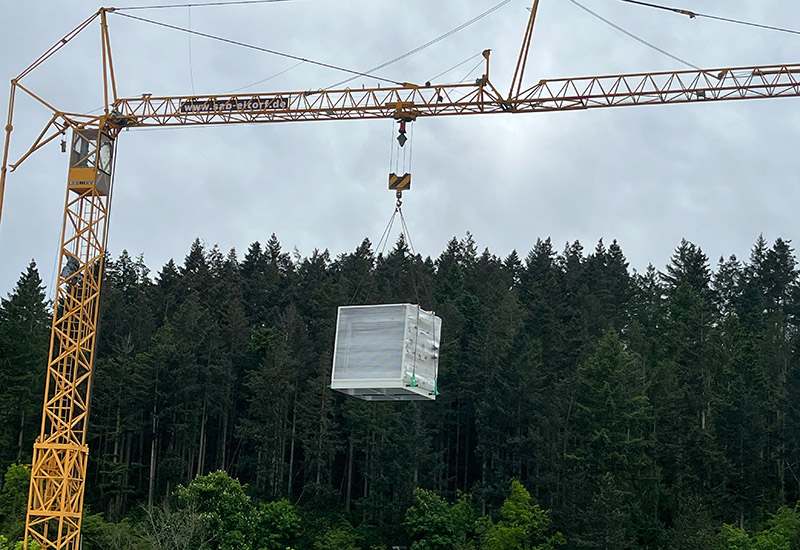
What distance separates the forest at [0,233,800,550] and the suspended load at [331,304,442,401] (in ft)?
98.0

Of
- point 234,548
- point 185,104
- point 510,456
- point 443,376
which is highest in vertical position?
point 185,104

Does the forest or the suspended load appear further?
the forest

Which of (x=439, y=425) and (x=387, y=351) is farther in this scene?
(x=439, y=425)

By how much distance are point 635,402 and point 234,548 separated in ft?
89.3

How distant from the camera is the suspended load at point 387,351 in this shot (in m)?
30.8

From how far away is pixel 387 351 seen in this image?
3106cm

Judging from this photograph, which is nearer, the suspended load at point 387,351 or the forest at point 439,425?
the suspended load at point 387,351

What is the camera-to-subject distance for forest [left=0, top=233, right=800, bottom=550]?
67125mm

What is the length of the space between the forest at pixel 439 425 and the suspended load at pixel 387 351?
98.0ft

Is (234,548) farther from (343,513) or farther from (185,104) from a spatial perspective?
(185,104)

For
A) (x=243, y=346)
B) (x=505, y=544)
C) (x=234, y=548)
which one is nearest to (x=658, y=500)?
(x=505, y=544)

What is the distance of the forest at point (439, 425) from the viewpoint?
67.1 metres

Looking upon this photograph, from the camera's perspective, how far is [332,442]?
77062 millimetres

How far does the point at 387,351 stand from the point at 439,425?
5108 cm
